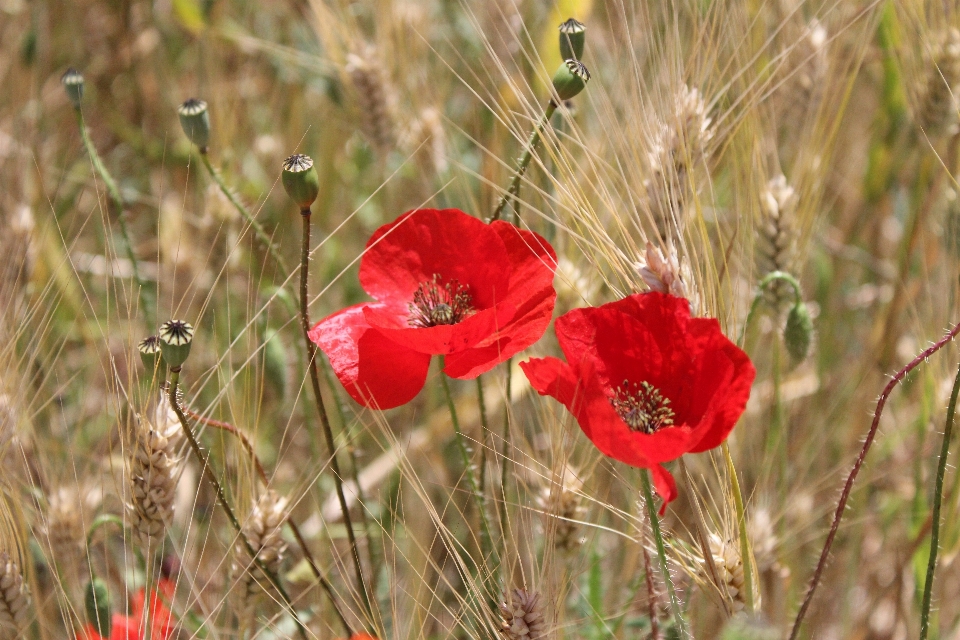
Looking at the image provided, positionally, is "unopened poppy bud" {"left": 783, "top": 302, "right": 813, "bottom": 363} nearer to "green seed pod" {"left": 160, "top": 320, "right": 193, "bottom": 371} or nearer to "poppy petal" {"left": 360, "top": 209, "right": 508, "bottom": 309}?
"poppy petal" {"left": 360, "top": 209, "right": 508, "bottom": 309}

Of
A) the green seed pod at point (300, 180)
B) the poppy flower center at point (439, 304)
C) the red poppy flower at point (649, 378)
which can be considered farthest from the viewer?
the poppy flower center at point (439, 304)

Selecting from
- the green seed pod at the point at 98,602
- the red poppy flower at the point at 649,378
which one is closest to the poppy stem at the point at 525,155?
the red poppy flower at the point at 649,378

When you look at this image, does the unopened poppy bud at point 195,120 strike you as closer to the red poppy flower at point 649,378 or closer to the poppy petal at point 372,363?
the poppy petal at point 372,363

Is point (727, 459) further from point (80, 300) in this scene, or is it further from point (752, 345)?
point (80, 300)

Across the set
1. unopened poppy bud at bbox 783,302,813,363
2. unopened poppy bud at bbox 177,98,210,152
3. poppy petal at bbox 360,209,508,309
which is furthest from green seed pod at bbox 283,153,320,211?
unopened poppy bud at bbox 783,302,813,363

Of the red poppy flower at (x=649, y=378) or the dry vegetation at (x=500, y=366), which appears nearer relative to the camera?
the red poppy flower at (x=649, y=378)

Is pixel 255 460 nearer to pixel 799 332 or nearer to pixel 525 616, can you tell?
pixel 525 616

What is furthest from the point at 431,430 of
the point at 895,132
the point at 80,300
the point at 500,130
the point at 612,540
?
the point at 895,132
